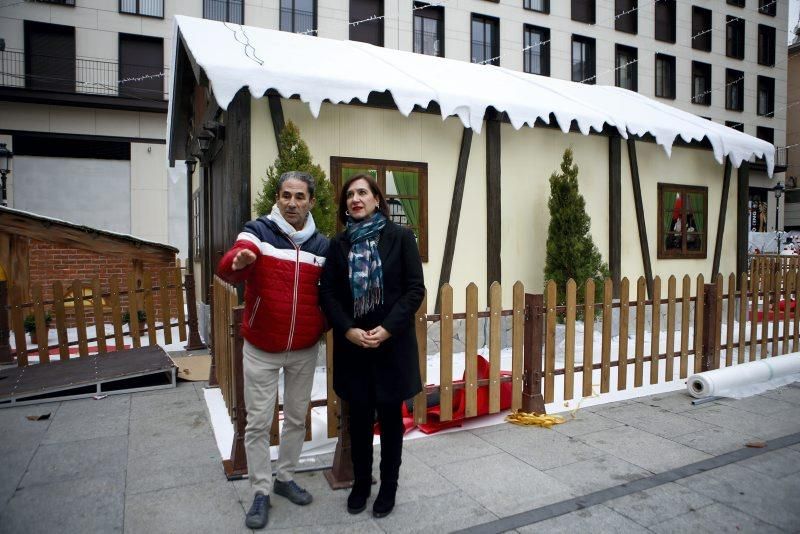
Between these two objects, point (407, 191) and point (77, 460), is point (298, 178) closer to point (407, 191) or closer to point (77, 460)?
point (77, 460)

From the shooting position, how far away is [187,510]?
300 cm

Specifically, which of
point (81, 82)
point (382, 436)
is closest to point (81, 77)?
point (81, 82)

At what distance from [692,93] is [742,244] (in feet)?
60.7

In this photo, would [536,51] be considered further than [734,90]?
No

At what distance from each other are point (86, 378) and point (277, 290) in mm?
→ 3495

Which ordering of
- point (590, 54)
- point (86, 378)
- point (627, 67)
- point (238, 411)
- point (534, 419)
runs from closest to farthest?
point (238, 411)
point (534, 419)
point (86, 378)
point (590, 54)
point (627, 67)

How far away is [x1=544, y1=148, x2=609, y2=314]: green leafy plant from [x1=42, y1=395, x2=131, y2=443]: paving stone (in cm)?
576

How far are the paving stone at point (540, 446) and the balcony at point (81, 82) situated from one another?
1521cm

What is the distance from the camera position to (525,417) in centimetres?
446

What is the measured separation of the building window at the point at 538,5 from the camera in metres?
21.6

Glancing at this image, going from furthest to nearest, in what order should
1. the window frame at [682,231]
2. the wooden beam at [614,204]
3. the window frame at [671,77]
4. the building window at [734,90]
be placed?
the building window at [734,90] < the window frame at [671,77] < the window frame at [682,231] < the wooden beam at [614,204]

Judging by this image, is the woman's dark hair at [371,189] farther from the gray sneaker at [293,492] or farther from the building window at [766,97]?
the building window at [766,97]

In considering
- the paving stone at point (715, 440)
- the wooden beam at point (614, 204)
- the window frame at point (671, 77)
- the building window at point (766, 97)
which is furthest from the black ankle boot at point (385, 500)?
the building window at point (766, 97)

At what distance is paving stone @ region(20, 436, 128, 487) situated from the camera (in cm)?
346
